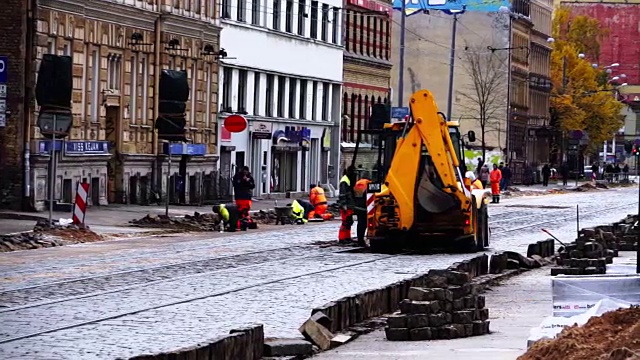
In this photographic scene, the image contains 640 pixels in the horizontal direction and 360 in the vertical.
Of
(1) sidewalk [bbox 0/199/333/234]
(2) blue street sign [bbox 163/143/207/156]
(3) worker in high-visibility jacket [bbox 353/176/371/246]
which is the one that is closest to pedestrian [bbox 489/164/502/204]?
(2) blue street sign [bbox 163/143/207/156]

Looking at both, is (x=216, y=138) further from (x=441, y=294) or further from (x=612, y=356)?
(x=612, y=356)

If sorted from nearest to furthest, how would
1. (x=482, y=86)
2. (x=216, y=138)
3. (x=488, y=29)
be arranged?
1. (x=216, y=138)
2. (x=482, y=86)
3. (x=488, y=29)

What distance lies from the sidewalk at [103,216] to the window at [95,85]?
9.32 feet

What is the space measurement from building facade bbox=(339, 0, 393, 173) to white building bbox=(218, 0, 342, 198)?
106 inches

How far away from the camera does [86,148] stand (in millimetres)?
52188

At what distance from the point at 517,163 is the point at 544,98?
20.8 m

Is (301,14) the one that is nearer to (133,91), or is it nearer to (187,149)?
(187,149)

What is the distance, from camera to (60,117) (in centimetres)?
4172

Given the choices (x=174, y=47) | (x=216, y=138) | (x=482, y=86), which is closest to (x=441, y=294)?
(x=174, y=47)

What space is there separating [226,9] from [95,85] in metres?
15.3

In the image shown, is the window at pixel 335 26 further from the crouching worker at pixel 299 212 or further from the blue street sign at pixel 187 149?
the crouching worker at pixel 299 212

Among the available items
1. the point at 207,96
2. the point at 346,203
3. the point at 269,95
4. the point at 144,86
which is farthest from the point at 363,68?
the point at 346,203

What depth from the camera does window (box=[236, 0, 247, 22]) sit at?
70.9 metres

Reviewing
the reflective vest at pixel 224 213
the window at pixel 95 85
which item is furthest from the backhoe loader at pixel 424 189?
the window at pixel 95 85
